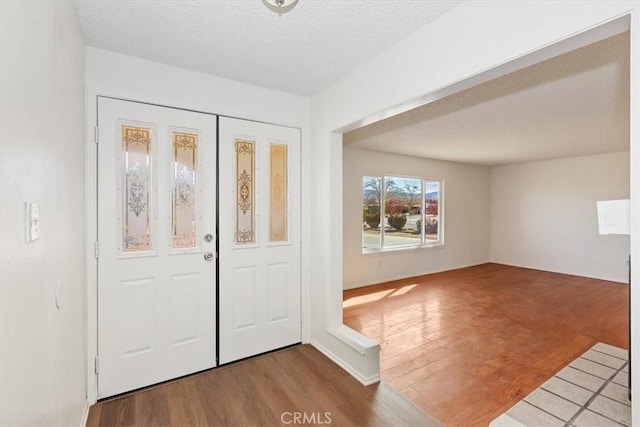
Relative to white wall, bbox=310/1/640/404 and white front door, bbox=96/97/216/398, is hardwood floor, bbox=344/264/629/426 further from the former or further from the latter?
white front door, bbox=96/97/216/398

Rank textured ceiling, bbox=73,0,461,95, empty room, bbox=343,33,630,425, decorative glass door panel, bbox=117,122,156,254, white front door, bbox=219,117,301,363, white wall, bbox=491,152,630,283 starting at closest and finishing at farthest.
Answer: textured ceiling, bbox=73,0,461,95 → decorative glass door panel, bbox=117,122,156,254 → empty room, bbox=343,33,630,425 → white front door, bbox=219,117,301,363 → white wall, bbox=491,152,630,283

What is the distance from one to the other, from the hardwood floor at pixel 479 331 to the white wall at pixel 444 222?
1.27ft

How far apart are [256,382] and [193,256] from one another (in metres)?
1.14

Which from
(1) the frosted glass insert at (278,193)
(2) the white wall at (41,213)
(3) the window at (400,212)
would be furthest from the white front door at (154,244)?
(3) the window at (400,212)

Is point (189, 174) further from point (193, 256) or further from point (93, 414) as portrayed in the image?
point (93, 414)

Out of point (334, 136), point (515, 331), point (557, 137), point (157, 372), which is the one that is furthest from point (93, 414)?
point (557, 137)

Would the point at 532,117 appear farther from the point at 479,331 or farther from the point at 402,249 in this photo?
the point at 402,249

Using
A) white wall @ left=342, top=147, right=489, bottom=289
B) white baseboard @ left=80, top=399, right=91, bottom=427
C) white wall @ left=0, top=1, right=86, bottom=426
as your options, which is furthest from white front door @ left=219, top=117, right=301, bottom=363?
white wall @ left=342, top=147, right=489, bottom=289

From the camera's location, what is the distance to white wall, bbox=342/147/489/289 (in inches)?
210

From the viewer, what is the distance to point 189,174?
251 centimetres

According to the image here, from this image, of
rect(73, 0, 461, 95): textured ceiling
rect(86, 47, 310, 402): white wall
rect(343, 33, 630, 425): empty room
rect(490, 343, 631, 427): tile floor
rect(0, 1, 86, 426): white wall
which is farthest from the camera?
rect(343, 33, 630, 425): empty room

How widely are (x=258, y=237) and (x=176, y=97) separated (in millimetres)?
1367

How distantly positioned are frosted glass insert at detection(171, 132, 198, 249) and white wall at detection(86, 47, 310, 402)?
31cm

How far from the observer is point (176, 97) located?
2.46m
